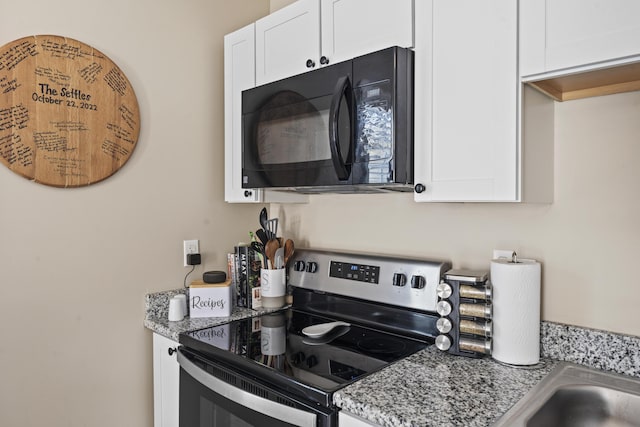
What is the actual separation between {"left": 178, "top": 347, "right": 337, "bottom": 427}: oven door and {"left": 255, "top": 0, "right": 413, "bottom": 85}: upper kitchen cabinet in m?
1.07

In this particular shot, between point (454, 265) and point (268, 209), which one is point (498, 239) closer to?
point (454, 265)

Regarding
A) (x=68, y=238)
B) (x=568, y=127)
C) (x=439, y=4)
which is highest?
(x=439, y=4)

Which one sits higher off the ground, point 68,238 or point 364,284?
point 68,238

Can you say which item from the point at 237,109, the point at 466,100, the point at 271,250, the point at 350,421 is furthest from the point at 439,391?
the point at 237,109

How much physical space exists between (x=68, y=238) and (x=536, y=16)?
1621 millimetres

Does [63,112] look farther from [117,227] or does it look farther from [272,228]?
[272,228]

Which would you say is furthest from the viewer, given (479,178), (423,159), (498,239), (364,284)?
(364,284)

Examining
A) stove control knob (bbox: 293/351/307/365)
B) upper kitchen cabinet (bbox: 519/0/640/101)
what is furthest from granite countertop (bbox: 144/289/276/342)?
upper kitchen cabinet (bbox: 519/0/640/101)

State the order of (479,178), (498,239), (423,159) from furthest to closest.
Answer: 1. (498,239)
2. (423,159)
3. (479,178)

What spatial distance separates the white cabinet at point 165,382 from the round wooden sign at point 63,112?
684 mm

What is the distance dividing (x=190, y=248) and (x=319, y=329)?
0.71m

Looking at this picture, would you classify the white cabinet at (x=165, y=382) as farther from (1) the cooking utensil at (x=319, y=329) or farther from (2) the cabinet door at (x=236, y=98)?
(2) the cabinet door at (x=236, y=98)

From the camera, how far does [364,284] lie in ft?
5.48

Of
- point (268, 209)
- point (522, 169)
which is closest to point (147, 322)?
point (268, 209)
